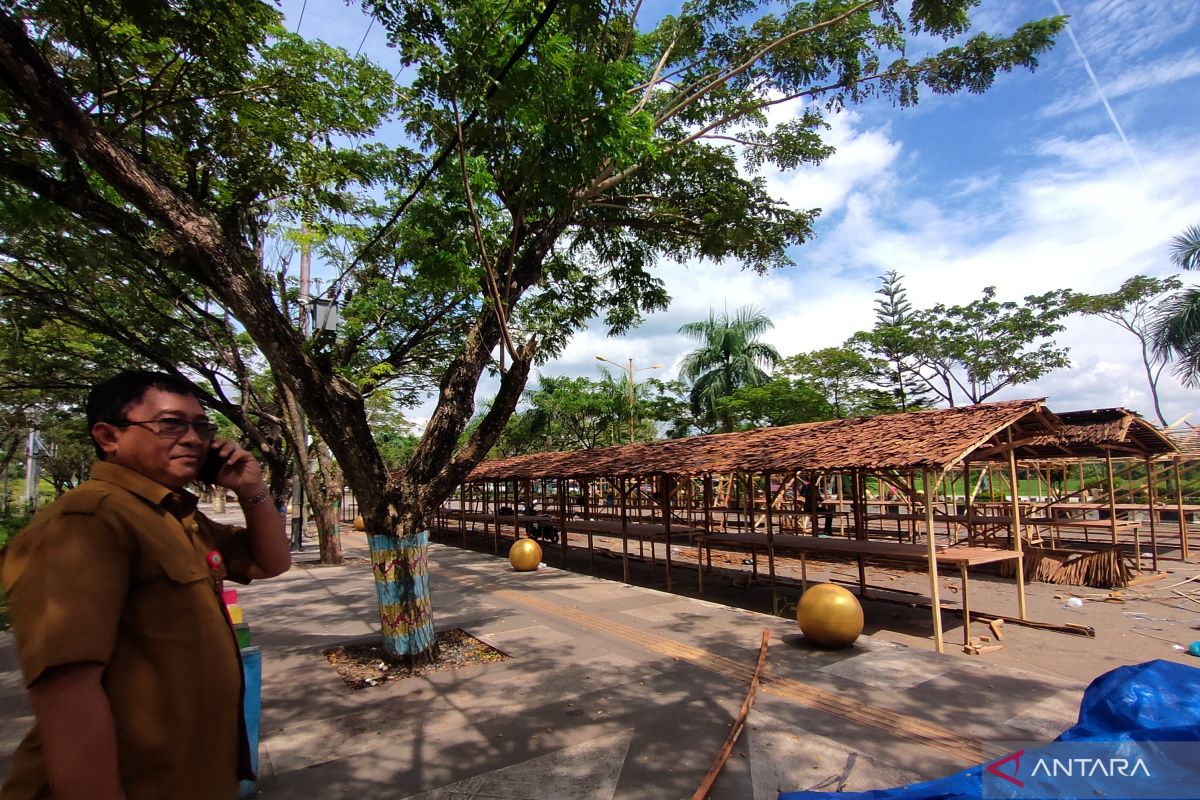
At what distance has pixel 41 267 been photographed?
11391mm

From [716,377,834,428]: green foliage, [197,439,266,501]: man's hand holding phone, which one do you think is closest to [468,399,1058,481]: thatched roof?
[197,439,266,501]: man's hand holding phone

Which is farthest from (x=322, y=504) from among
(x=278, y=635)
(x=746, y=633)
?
(x=746, y=633)

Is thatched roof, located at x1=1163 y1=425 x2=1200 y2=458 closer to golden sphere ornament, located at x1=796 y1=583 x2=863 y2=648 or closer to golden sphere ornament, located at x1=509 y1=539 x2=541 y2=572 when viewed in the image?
golden sphere ornament, located at x1=796 y1=583 x2=863 y2=648

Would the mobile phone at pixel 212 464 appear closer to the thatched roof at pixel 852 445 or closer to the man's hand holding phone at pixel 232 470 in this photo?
the man's hand holding phone at pixel 232 470

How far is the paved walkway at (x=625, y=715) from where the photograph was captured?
4.15m

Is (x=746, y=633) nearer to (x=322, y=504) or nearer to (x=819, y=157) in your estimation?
(x=819, y=157)

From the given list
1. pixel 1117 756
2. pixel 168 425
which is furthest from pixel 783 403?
pixel 168 425

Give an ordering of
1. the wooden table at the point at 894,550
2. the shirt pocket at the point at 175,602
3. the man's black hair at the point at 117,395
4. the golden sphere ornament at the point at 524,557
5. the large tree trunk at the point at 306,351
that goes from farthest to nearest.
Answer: the golden sphere ornament at the point at 524,557
the wooden table at the point at 894,550
the large tree trunk at the point at 306,351
the man's black hair at the point at 117,395
the shirt pocket at the point at 175,602

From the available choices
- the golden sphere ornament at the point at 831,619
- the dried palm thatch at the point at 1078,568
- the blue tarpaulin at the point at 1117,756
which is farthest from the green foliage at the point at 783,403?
the blue tarpaulin at the point at 1117,756

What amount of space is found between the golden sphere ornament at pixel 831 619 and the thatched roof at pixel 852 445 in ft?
6.09

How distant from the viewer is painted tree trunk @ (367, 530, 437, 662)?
6387mm

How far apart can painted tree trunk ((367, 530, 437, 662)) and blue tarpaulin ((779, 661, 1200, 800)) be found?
4447 mm

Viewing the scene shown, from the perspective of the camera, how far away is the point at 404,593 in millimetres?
6445

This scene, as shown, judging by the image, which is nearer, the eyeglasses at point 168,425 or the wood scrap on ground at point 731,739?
the eyeglasses at point 168,425
